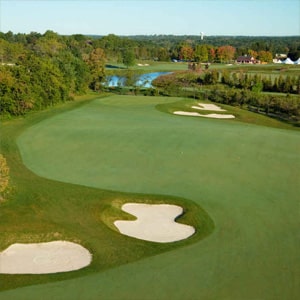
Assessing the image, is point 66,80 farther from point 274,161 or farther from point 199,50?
point 199,50

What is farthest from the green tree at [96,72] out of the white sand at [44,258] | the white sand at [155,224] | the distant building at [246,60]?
the distant building at [246,60]

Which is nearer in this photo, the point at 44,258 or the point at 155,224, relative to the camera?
the point at 44,258

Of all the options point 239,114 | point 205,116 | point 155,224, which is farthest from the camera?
point 239,114

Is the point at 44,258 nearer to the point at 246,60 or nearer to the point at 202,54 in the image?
the point at 202,54

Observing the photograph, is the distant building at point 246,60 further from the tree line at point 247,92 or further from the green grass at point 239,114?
the green grass at point 239,114

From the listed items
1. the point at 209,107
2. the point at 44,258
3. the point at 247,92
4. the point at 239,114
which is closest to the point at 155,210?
the point at 44,258

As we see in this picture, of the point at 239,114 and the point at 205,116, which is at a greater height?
the point at 239,114
